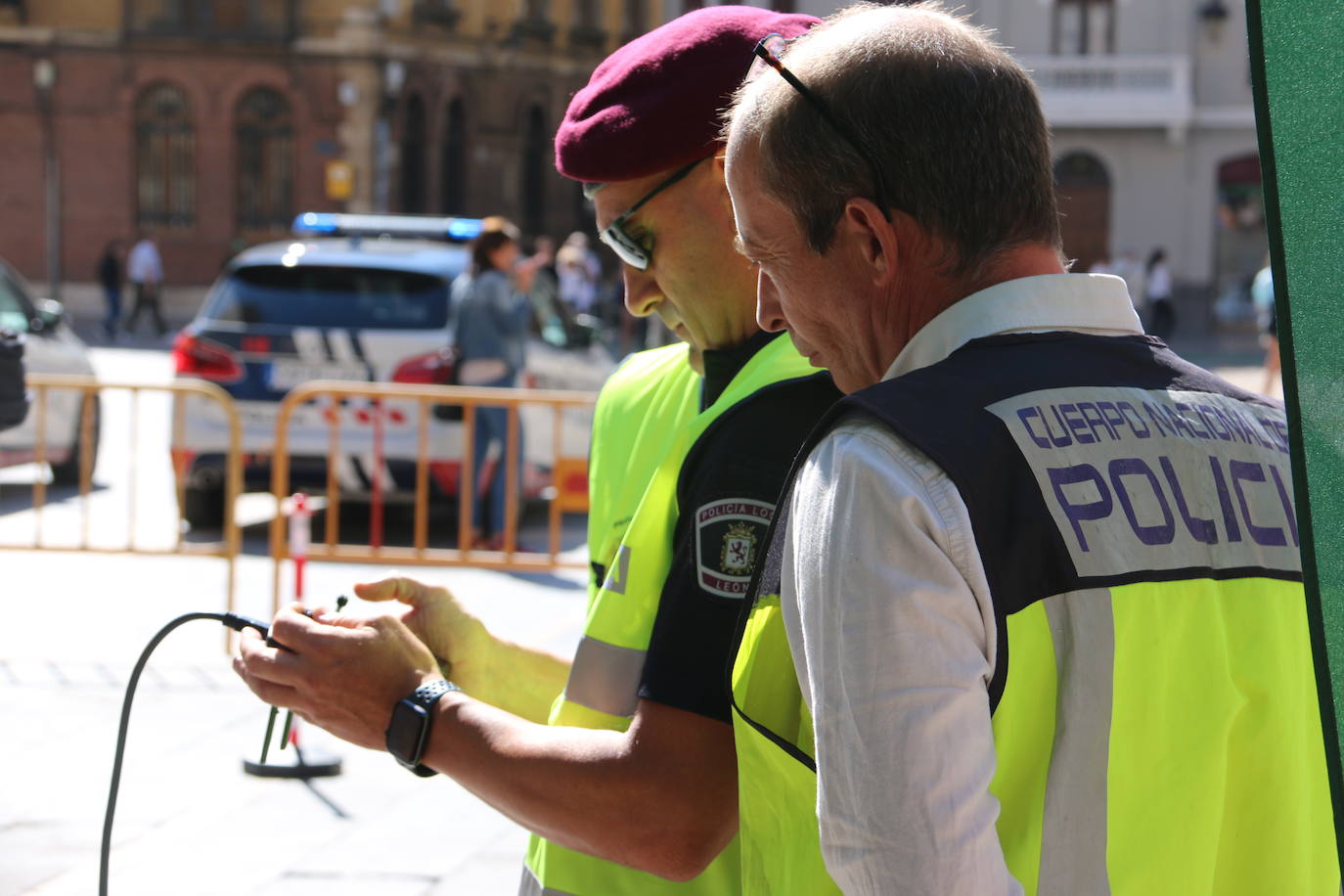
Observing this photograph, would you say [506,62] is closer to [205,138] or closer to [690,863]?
[205,138]

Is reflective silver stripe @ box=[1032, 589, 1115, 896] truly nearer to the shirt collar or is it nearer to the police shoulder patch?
the shirt collar

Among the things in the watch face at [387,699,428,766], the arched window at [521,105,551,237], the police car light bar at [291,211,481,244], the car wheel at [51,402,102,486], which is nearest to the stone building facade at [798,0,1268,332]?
the arched window at [521,105,551,237]

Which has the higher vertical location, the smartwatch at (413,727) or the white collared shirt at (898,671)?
the white collared shirt at (898,671)

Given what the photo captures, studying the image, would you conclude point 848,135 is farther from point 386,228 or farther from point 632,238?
point 386,228

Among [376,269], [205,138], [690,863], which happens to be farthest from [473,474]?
[205,138]

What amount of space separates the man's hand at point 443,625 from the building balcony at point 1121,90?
120 feet

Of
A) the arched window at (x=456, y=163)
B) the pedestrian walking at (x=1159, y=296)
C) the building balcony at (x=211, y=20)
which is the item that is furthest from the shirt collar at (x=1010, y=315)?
the arched window at (x=456, y=163)

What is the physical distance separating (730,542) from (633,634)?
8.8 inches

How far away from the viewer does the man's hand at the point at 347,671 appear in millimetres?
1848

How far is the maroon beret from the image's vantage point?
193cm

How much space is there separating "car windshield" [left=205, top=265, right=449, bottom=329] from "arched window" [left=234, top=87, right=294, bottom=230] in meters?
26.7

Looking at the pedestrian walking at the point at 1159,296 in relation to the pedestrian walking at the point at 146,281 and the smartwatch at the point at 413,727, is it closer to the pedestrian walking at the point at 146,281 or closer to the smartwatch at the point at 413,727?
the pedestrian walking at the point at 146,281

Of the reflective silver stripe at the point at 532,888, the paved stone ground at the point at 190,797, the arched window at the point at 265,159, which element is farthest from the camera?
the arched window at the point at 265,159

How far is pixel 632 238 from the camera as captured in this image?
213 centimetres
